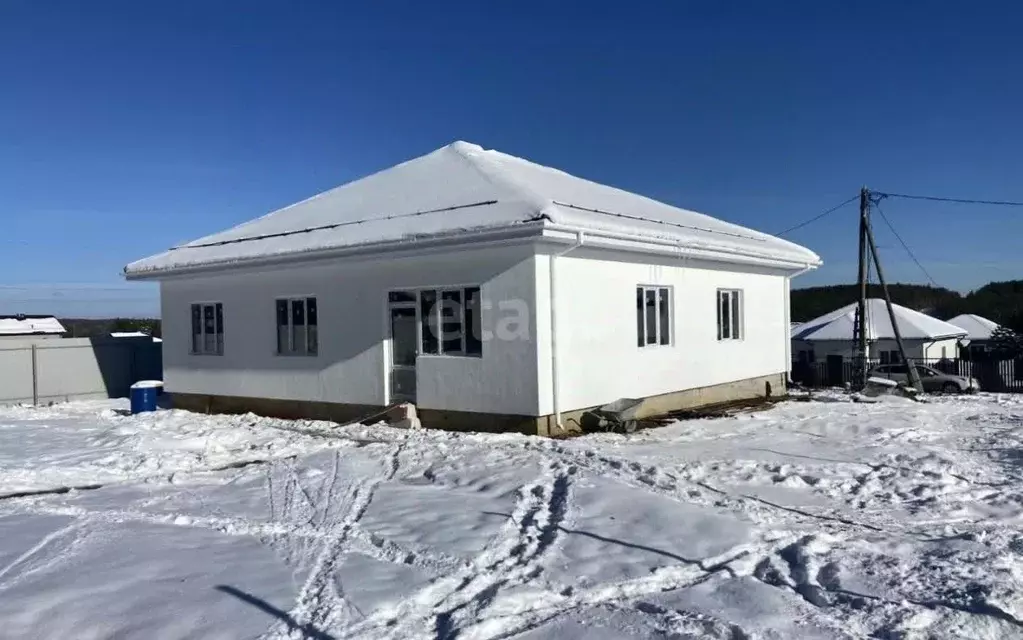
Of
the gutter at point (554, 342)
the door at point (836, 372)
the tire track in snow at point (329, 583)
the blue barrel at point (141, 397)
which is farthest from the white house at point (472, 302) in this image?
the door at point (836, 372)

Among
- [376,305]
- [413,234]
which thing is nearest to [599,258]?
[413,234]

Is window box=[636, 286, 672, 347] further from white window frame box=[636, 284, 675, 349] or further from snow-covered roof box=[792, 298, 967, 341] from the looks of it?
snow-covered roof box=[792, 298, 967, 341]

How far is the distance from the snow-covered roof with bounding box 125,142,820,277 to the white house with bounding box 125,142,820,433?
0.19 feet

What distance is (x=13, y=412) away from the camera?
1839 cm

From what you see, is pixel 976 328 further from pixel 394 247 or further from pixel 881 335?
pixel 394 247

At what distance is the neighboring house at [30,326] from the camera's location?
31.4m

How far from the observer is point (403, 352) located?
14.1 m

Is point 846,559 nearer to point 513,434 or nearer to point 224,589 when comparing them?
point 224,589

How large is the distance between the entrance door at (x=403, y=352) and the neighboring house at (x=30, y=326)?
74.9 ft

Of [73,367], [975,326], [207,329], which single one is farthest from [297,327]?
[975,326]

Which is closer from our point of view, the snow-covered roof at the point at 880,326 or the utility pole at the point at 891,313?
the utility pole at the point at 891,313

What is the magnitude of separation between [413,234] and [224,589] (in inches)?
313

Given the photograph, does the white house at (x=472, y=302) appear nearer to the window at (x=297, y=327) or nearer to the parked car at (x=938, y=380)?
the window at (x=297, y=327)

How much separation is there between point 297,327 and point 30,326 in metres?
23.9
